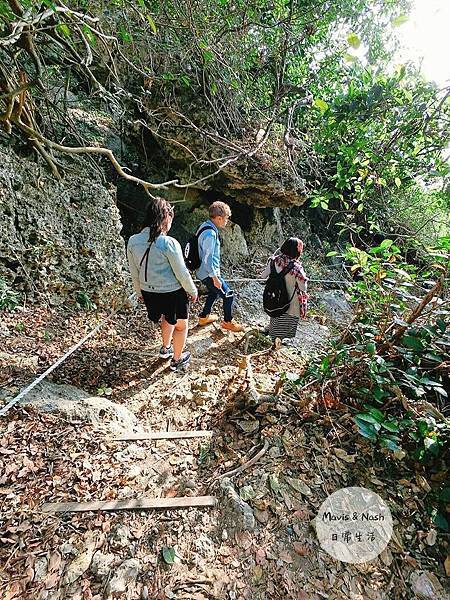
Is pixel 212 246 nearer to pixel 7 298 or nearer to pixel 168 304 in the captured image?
pixel 168 304

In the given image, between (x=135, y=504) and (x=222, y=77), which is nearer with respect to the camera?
(x=135, y=504)

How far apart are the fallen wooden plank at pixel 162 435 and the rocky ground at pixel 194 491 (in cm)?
6

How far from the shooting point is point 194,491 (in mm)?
2113

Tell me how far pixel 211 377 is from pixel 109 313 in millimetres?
1894

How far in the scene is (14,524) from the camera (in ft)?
5.93

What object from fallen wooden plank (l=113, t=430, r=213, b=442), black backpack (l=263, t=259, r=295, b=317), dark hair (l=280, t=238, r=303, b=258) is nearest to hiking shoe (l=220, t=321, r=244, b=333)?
black backpack (l=263, t=259, r=295, b=317)

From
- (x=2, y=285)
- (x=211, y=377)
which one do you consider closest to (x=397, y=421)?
(x=211, y=377)

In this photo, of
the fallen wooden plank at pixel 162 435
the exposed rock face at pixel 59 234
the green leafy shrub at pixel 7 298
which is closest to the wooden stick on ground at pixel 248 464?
the fallen wooden plank at pixel 162 435

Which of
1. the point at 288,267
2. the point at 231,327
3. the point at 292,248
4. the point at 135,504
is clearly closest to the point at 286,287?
the point at 288,267

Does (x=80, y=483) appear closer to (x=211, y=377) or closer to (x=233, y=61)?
(x=211, y=377)

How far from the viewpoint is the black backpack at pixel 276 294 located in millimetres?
3994

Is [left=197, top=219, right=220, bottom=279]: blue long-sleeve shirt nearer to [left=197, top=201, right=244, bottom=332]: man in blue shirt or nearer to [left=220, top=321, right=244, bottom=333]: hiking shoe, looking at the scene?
[left=197, top=201, right=244, bottom=332]: man in blue shirt

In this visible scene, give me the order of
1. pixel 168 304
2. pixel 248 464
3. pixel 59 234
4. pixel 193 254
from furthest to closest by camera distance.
→ 1. pixel 59 234
2. pixel 193 254
3. pixel 168 304
4. pixel 248 464

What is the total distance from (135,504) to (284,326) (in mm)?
2804
